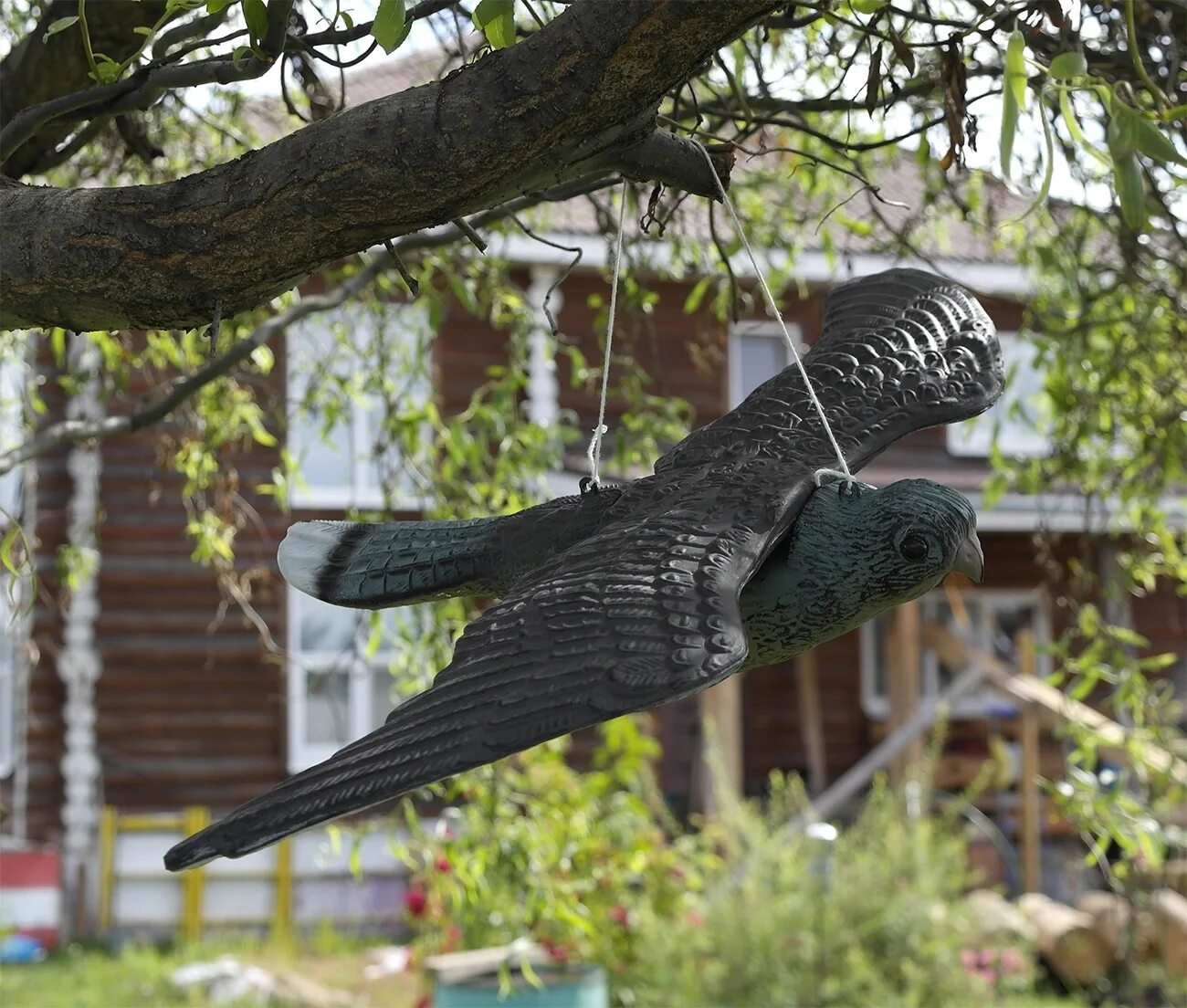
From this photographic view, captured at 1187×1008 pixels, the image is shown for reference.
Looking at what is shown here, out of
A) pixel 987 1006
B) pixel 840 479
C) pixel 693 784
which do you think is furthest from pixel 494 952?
pixel 693 784

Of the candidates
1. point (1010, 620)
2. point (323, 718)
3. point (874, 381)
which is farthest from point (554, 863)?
point (1010, 620)

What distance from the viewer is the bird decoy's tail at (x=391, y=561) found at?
1.39 meters

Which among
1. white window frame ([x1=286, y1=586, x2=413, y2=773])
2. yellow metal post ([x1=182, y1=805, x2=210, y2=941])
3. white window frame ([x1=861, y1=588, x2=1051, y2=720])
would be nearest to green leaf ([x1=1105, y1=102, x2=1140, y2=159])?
white window frame ([x1=286, y1=586, x2=413, y2=773])

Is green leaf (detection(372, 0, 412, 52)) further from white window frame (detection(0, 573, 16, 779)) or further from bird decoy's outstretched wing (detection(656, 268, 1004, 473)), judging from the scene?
white window frame (detection(0, 573, 16, 779))

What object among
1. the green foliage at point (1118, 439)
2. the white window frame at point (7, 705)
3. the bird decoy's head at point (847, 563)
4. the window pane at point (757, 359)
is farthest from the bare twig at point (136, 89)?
the window pane at point (757, 359)

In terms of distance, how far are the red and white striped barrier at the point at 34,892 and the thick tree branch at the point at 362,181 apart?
7.52 metres

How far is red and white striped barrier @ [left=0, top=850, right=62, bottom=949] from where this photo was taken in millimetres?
7863

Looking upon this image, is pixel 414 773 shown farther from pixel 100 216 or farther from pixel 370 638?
pixel 370 638

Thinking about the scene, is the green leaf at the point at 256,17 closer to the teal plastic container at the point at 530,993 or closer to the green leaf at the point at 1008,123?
the green leaf at the point at 1008,123

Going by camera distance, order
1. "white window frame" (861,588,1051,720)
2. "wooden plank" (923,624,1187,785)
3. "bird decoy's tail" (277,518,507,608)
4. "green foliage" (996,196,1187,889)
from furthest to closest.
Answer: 1. "white window frame" (861,588,1051,720)
2. "wooden plank" (923,624,1187,785)
3. "green foliage" (996,196,1187,889)
4. "bird decoy's tail" (277,518,507,608)

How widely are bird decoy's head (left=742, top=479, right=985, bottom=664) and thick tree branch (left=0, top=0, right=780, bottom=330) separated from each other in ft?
1.31

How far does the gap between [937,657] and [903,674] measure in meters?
2.18

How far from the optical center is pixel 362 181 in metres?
1.12

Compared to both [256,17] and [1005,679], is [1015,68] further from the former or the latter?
[1005,679]
